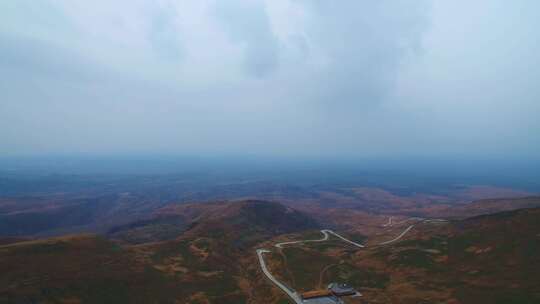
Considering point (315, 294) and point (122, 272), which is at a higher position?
point (315, 294)

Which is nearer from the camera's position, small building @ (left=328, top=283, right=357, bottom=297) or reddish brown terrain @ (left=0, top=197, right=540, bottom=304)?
reddish brown terrain @ (left=0, top=197, right=540, bottom=304)

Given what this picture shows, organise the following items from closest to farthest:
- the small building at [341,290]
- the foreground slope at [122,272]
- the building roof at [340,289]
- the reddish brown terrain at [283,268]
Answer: the foreground slope at [122,272], the reddish brown terrain at [283,268], the small building at [341,290], the building roof at [340,289]

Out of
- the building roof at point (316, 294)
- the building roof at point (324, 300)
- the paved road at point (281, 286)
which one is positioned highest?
the building roof at point (316, 294)

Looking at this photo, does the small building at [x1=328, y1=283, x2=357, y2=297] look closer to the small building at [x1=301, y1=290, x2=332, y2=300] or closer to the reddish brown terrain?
the small building at [x1=301, y1=290, x2=332, y2=300]

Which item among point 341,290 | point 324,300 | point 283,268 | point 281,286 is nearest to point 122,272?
point 281,286

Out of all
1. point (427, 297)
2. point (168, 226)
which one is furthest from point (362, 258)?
point (168, 226)

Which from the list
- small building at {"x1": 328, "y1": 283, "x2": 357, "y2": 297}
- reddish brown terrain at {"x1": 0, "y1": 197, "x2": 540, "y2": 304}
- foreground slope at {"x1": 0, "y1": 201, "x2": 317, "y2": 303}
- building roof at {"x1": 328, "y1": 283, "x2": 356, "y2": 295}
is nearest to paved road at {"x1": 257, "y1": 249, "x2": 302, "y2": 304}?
reddish brown terrain at {"x1": 0, "y1": 197, "x2": 540, "y2": 304}

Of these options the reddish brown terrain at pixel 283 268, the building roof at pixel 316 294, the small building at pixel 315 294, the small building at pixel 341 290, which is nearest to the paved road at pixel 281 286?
the small building at pixel 315 294

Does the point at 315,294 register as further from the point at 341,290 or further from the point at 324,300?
the point at 341,290

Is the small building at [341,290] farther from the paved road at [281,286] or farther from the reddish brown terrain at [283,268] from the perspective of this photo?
the paved road at [281,286]

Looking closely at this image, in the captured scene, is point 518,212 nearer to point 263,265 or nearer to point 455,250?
point 455,250
